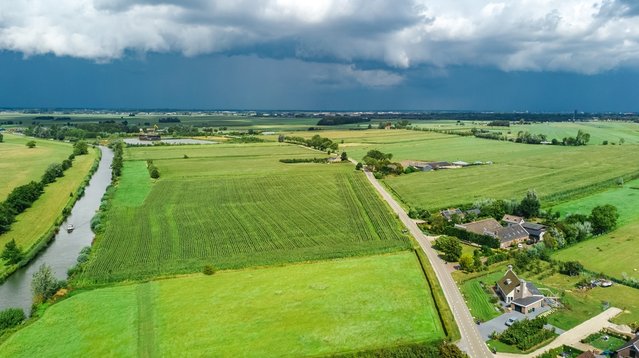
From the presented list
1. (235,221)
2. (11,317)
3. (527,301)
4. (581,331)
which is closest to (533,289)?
(527,301)

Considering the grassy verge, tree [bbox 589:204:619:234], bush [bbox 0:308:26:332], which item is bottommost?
bush [bbox 0:308:26:332]

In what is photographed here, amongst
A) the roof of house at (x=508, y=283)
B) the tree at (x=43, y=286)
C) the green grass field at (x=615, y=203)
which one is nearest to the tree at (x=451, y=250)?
the roof of house at (x=508, y=283)

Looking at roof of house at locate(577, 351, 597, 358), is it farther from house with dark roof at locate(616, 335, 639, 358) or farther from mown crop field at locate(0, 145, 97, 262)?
mown crop field at locate(0, 145, 97, 262)

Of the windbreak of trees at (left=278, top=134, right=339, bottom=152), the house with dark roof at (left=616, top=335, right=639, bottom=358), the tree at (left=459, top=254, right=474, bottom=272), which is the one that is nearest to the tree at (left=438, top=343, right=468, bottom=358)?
the house with dark roof at (left=616, top=335, right=639, bottom=358)

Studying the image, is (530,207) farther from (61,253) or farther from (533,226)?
(61,253)

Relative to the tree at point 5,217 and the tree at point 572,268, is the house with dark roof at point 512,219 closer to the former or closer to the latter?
the tree at point 572,268

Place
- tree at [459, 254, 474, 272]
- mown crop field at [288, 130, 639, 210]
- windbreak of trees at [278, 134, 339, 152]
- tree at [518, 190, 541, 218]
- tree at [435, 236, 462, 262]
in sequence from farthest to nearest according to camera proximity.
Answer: windbreak of trees at [278, 134, 339, 152]
mown crop field at [288, 130, 639, 210]
tree at [518, 190, 541, 218]
tree at [435, 236, 462, 262]
tree at [459, 254, 474, 272]

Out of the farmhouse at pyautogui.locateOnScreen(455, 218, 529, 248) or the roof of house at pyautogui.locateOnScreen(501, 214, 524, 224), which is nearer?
the farmhouse at pyautogui.locateOnScreen(455, 218, 529, 248)
